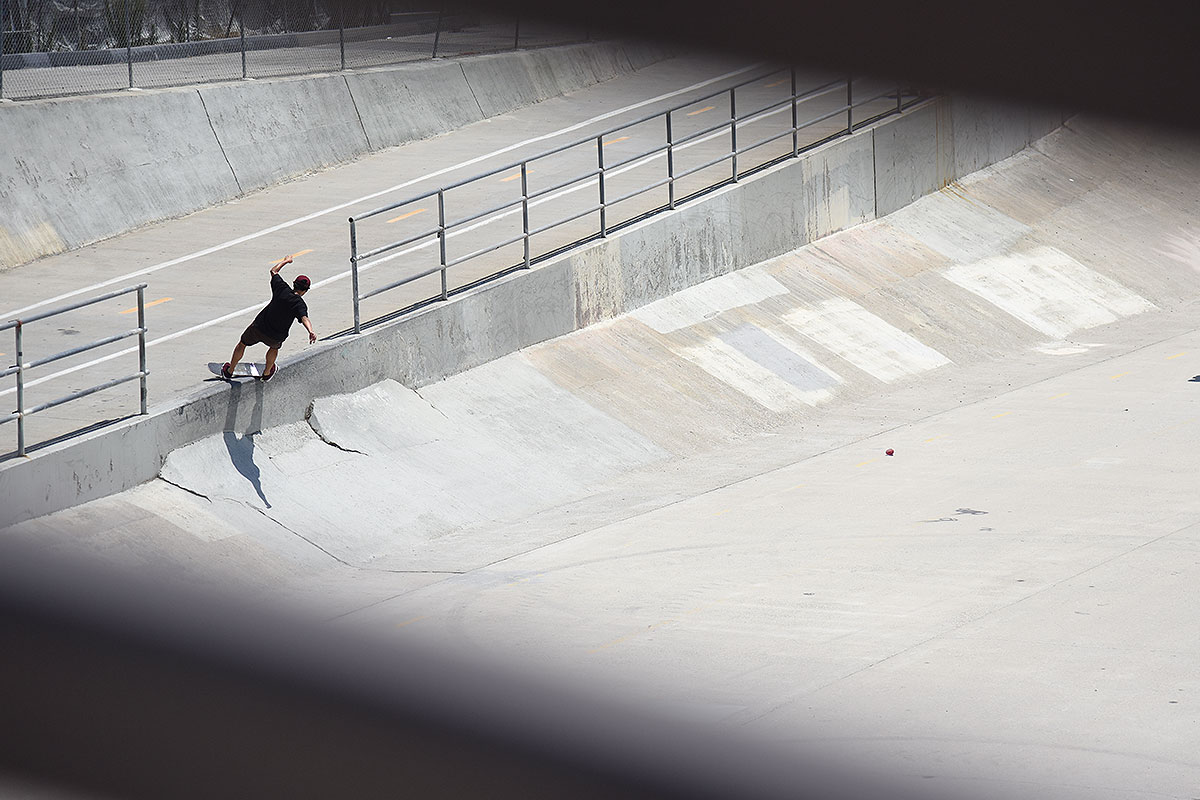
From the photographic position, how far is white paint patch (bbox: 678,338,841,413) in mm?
17672

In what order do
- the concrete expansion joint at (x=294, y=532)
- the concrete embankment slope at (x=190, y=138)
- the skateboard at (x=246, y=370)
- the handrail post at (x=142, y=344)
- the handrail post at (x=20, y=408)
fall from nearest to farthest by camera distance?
the handrail post at (x=20, y=408) → the handrail post at (x=142, y=344) → the concrete expansion joint at (x=294, y=532) → the skateboard at (x=246, y=370) → the concrete embankment slope at (x=190, y=138)

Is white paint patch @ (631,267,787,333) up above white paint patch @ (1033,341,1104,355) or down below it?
above

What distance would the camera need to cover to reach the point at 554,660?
1009cm

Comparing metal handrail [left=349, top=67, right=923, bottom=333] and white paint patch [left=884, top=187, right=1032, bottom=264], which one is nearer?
metal handrail [left=349, top=67, right=923, bottom=333]

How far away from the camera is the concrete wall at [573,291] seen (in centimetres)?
1230

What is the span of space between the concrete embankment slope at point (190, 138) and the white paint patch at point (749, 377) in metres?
5.35

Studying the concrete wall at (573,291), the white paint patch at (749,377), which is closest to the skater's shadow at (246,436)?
the concrete wall at (573,291)

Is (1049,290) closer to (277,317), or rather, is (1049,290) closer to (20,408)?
(277,317)

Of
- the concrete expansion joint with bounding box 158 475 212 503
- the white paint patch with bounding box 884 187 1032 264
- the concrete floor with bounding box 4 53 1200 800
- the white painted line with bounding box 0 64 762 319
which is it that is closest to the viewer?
the concrete floor with bounding box 4 53 1200 800

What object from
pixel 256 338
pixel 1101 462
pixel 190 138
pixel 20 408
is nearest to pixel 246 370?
pixel 256 338

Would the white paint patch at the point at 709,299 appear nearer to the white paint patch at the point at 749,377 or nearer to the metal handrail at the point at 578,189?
the white paint patch at the point at 749,377

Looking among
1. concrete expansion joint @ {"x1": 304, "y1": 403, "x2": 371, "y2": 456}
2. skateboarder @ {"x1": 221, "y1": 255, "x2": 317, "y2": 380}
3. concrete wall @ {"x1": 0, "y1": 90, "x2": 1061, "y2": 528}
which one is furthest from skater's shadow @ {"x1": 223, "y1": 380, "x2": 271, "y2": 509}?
concrete expansion joint @ {"x1": 304, "y1": 403, "x2": 371, "y2": 456}

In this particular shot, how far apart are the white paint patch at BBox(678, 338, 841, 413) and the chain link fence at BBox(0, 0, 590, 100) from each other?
4.44 metres

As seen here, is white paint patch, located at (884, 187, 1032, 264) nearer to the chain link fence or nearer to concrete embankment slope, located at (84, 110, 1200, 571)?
concrete embankment slope, located at (84, 110, 1200, 571)
